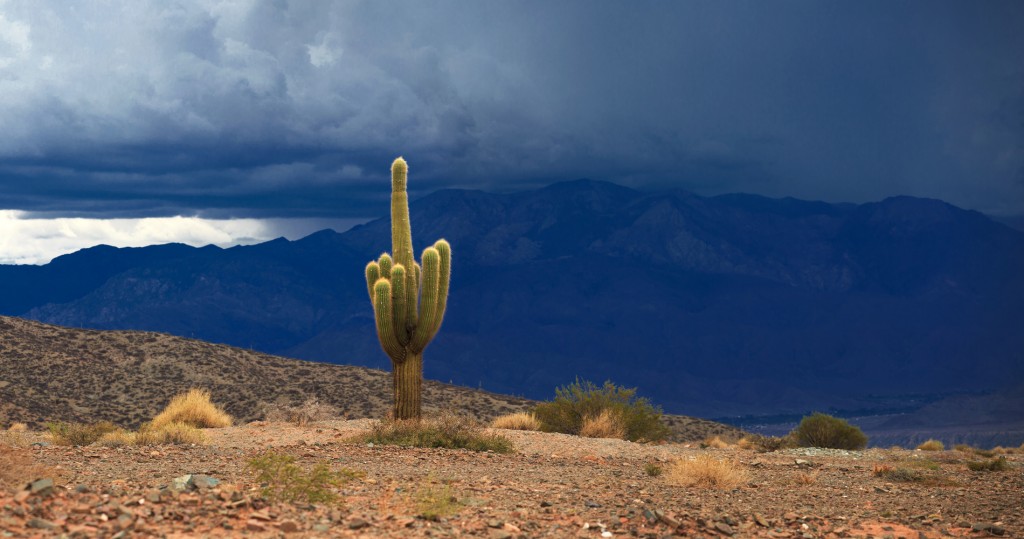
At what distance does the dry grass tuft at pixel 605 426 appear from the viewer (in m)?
33.5

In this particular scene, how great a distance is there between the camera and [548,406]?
3678 centimetres

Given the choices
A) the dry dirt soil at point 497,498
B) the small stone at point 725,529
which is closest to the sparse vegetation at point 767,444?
the dry dirt soil at point 497,498

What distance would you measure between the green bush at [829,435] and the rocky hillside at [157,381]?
9849mm

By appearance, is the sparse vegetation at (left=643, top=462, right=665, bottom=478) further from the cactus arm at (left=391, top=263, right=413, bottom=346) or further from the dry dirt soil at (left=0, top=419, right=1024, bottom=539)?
the cactus arm at (left=391, top=263, right=413, bottom=346)

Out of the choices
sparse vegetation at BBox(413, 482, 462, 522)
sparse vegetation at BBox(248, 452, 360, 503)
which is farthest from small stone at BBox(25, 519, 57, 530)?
sparse vegetation at BBox(413, 482, 462, 522)

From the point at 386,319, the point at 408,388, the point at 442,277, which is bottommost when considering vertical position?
the point at 408,388

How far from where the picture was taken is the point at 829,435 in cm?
3653

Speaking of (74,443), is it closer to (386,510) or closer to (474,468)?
(474,468)

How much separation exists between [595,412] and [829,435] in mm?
8759

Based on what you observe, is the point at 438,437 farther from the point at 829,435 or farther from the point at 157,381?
the point at 157,381

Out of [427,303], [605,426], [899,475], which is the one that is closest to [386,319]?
[427,303]

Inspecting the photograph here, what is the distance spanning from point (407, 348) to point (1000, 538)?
57.2 feet

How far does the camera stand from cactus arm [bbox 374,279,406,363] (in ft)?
91.8

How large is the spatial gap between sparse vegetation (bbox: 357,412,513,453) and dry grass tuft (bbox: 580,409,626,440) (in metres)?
8.58
